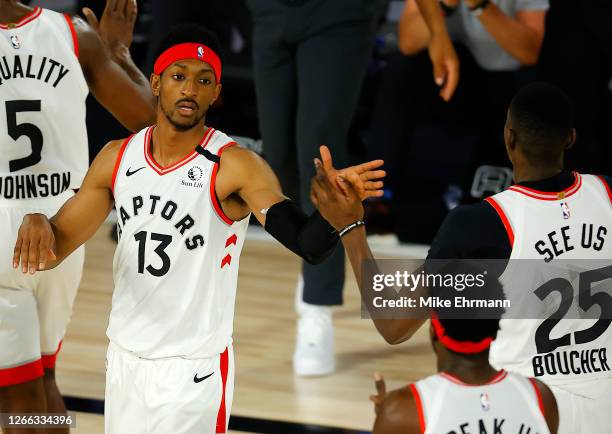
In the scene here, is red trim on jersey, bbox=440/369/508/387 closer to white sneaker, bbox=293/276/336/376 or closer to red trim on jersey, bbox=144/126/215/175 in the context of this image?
red trim on jersey, bbox=144/126/215/175

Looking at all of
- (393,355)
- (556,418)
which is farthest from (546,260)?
(393,355)

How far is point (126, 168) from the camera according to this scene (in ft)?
12.1

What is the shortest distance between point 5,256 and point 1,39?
27.0 inches

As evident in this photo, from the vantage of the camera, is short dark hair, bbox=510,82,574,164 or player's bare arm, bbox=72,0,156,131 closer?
short dark hair, bbox=510,82,574,164

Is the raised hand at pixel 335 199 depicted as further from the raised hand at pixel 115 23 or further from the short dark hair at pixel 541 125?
the raised hand at pixel 115 23

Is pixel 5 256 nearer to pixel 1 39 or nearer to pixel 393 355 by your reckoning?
pixel 1 39

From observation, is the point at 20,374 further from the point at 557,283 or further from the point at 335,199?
the point at 557,283

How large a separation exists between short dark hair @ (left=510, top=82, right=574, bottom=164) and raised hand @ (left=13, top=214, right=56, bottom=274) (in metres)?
1.39

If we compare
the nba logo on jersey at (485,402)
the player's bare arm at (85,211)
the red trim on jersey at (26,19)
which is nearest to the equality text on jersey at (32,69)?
the red trim on jersey at (26,19)

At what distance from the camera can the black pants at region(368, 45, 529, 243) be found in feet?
22.8

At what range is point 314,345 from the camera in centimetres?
552

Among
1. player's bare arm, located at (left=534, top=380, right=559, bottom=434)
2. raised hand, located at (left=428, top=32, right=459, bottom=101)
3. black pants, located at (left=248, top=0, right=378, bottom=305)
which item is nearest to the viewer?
player's bare arm, located at (left=534, top=380, right=559, bottom=434)

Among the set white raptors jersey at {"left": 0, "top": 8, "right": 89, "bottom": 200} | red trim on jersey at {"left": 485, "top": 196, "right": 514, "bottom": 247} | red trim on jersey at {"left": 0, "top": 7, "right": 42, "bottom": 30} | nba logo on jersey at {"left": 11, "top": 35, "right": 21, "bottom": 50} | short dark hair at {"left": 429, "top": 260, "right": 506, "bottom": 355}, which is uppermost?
red trim on jersey at {"left": 0, "top": 7, "right": 42, "bottom": 30}

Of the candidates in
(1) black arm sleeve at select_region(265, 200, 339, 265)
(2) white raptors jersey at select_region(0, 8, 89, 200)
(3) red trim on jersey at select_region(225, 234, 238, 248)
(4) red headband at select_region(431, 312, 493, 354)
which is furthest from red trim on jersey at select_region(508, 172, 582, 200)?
(2) white raptors jersey at select_region(0, 8, 89, 200)
